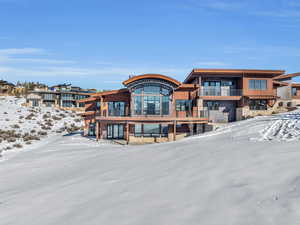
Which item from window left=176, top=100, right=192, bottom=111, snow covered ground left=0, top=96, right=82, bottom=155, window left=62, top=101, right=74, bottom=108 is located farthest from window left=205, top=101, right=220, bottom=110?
window left=62, top=101, right=74, bottom=108

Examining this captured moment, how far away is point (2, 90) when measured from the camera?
69.6 metres

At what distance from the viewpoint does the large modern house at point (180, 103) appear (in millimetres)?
24906

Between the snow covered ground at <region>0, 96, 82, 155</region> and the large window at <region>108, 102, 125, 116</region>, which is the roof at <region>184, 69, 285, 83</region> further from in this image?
the snow covered ground at <region>0, 96, 82, 155</region>

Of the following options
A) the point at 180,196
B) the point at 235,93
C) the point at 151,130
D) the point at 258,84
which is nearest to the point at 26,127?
the point at 151,130

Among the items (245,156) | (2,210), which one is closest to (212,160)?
(245,156)

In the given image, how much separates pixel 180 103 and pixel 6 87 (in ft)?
227

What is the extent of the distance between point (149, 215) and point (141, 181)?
273cm

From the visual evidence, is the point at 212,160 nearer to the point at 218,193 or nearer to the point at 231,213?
the point at 218,193

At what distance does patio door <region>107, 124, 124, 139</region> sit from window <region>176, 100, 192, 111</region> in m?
7.14

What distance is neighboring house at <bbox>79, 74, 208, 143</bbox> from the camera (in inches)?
955

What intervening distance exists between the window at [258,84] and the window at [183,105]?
7.85 metres

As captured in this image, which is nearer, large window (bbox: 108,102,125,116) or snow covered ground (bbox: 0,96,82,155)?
snow covered ground (bbox: 0,96,82,155)

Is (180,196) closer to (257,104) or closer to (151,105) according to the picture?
(151,105)

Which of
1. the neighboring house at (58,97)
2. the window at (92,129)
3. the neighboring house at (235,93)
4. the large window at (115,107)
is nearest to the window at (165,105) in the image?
the neighboring house at (235,93)
